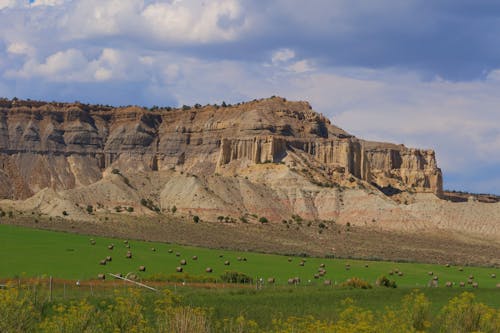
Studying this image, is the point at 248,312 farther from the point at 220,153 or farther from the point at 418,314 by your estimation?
the point at 220,153

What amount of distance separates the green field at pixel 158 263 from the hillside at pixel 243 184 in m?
28.5

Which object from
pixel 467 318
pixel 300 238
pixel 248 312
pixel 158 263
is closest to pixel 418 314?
pixel 467 318

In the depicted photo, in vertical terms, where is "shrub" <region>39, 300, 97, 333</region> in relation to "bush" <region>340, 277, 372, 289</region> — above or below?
above

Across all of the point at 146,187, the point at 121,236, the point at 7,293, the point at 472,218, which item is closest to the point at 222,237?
the point at 121,236

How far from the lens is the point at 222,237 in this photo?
103m

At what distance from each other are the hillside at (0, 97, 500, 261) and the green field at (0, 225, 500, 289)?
28.5 meters

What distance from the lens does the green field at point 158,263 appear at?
181 feet

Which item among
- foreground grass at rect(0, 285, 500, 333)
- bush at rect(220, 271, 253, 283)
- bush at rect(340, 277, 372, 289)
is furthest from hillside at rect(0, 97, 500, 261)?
foreground grass at rect(0, 285, 500, 333)

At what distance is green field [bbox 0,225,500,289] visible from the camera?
181 ft

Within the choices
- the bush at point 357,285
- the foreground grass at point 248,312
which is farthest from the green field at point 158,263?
the foreground grass at point 248,312

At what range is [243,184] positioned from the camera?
5787 inches

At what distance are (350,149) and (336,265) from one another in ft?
372

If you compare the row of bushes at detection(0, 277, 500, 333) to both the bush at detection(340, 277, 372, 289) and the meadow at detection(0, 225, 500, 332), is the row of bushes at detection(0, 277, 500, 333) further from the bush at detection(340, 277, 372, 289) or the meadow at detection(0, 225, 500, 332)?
the bush at detection(340, 277, 372, 289)

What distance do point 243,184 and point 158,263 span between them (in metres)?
84.3
